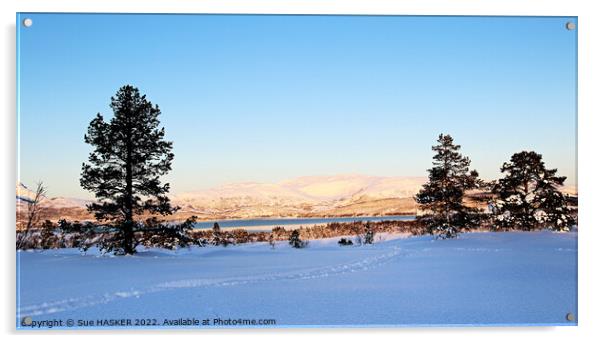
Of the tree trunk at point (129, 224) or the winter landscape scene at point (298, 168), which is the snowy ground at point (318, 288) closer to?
the winter landscape scene at point (298, 168)

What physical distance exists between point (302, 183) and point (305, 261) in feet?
3.67

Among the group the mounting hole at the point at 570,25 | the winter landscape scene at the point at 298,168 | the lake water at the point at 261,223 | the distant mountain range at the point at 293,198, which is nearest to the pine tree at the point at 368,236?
the winter landscape scene at the point at 298,168

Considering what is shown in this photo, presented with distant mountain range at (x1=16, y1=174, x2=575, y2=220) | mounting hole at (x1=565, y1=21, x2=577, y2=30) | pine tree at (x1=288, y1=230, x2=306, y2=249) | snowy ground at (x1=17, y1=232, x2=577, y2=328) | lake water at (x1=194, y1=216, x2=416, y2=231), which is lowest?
snowy ground at (x1=17, y1=232, x2=577, y2=328)

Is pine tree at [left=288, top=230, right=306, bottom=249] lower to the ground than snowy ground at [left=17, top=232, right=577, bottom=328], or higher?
higher

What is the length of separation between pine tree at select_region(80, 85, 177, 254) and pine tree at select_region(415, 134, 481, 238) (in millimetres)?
3663

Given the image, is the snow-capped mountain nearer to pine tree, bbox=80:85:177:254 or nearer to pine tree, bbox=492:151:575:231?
pine tree, bbox=80:85:177:254

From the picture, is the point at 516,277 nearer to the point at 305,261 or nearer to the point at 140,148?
the point at 305,261

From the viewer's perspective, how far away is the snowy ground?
7098 millimetres

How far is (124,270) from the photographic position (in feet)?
25.7

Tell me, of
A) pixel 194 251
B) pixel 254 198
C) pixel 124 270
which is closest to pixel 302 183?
pixel 254 198

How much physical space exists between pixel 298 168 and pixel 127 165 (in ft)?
9.78

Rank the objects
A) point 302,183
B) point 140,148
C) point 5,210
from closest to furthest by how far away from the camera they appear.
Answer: point 5,210 < point 302,183 < point 140,148

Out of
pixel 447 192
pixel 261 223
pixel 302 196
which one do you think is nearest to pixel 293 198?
pixel 302 196

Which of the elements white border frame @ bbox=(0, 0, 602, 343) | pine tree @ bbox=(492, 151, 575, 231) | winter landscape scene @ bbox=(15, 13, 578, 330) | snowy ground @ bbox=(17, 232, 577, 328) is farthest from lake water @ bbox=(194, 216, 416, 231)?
pine tree @ bbox=(492, 151, 575, 231)
